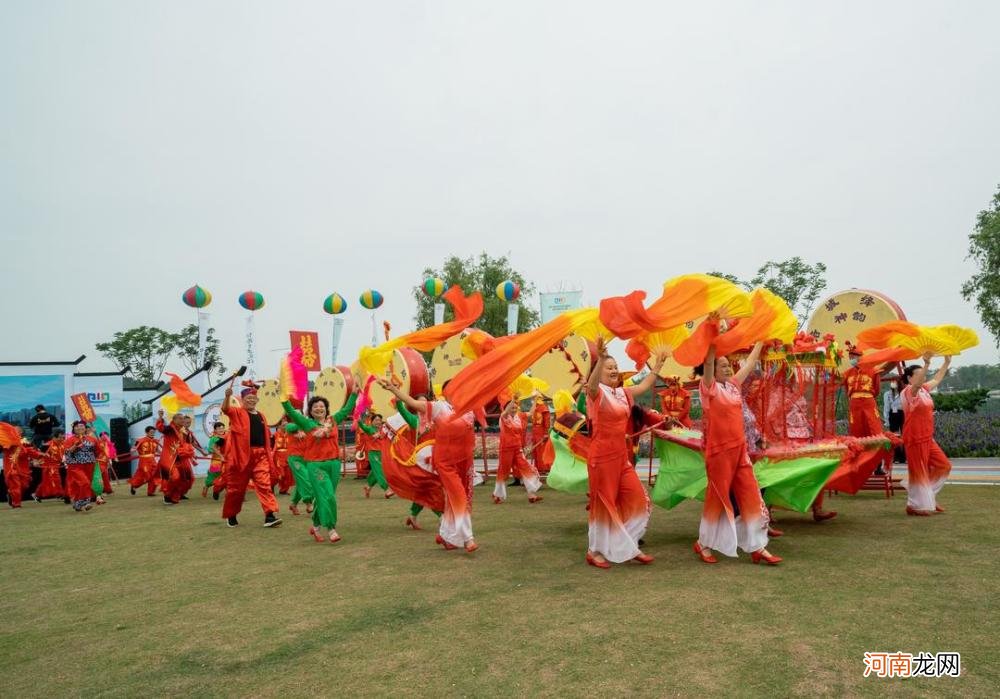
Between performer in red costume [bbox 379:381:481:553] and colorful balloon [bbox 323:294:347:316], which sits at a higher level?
colorful balloon [bbox 323:294:347:316]

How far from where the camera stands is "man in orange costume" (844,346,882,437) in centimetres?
895

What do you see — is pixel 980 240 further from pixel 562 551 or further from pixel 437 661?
pixel 437 661

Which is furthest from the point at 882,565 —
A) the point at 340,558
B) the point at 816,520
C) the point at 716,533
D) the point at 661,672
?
the point at 340,558

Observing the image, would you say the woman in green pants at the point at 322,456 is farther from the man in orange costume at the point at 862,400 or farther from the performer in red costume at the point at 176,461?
the man in orange costume at the point at 862,400

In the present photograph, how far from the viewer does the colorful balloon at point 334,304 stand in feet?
67.2

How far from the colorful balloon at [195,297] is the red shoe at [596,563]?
16684 millimetres

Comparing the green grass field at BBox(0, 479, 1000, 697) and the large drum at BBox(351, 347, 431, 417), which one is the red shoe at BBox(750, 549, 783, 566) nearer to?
the green grass field at BBox(0, 479, 1000, 697)

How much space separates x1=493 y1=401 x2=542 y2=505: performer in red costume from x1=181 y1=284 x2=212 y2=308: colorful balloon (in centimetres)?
1224

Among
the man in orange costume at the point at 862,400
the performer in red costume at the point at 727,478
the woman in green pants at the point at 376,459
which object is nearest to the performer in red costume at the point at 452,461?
the performer in red costume at the point at 727,478

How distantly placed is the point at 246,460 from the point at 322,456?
1.54 meters

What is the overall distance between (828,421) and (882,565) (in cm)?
276

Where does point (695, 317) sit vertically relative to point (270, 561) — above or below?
above

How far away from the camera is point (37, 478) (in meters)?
14.7

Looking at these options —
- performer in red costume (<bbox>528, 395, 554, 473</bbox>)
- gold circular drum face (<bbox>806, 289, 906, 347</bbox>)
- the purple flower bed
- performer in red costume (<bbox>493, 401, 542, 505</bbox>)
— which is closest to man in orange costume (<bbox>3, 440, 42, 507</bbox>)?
performer in red costume (<bbox>493, 401, 542, 505</bbox>)
